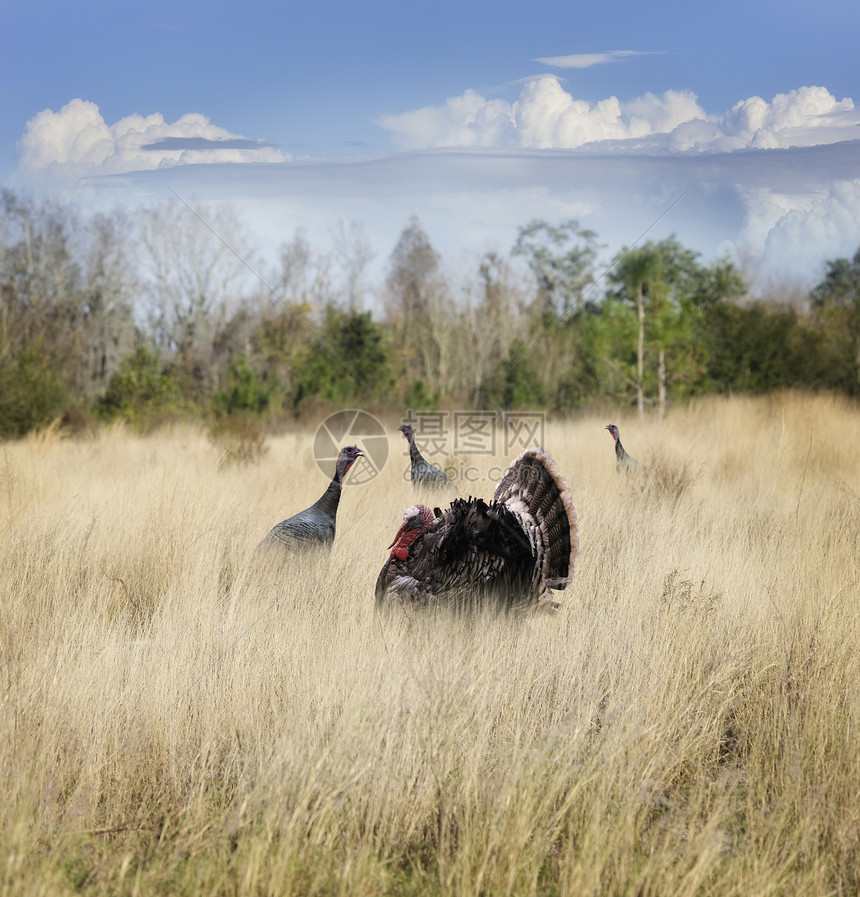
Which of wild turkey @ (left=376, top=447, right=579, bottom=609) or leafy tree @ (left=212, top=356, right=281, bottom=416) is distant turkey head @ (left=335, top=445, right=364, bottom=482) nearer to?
wild turkey @ (left=376, top=447, right=579, bottom=609)

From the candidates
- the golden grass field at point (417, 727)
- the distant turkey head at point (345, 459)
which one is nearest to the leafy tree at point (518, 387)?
the distant turkey head at point (345, 459)

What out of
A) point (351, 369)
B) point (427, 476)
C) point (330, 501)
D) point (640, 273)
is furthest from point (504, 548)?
point (351, 369)

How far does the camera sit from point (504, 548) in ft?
11.3

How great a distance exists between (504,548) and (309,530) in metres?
1.95

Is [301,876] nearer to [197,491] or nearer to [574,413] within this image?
[197,491]

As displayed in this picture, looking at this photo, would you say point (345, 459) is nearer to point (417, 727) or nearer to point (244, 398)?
point (417, 727)

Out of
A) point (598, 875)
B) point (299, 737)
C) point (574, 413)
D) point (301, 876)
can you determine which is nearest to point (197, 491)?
point (299, 737)

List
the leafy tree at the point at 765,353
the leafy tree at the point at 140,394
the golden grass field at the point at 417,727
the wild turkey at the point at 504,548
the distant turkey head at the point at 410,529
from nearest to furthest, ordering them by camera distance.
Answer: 1. the golden grass field at the point at 417,727
2. the wild turkey at the point at 504,548
3. the distant turkey head at the point at 410,529
4. the leafy tree at the point at 140,394
5. the leafy tree at the point at 765,353

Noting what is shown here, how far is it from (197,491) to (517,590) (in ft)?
12.2

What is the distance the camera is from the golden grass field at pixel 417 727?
7.04 ft

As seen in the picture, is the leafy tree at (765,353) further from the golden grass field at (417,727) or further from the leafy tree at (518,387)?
the golden grass field at (417,727)

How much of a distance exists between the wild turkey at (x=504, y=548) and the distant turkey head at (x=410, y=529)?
25mm

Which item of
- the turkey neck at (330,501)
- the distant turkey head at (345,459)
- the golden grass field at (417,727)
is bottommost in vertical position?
the golden grass field at (417,727)

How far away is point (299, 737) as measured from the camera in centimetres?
261
